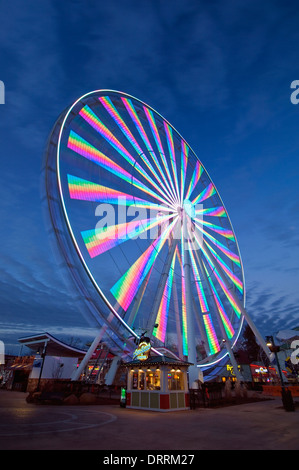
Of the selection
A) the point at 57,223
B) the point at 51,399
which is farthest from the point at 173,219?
the point at 51,399

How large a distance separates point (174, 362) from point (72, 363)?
2102 centimetres

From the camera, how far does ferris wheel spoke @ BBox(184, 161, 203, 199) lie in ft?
72.7

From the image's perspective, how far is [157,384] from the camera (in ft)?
46.4

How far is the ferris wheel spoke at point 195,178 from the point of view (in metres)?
22.2

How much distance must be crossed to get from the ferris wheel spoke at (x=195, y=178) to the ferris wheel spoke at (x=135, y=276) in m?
5.86

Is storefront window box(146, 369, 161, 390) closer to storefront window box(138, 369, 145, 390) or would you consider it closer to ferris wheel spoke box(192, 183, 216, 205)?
storefront window box(138, 369, 145, 390)

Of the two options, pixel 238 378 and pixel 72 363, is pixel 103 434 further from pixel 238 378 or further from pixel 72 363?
pixel 72 363

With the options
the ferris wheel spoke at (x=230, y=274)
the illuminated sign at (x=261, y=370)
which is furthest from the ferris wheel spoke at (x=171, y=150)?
the illuminated sign at (x=261, y=370)

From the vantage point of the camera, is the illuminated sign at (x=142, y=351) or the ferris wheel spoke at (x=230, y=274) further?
the ferris wheel spoke at (x=230, y=274)

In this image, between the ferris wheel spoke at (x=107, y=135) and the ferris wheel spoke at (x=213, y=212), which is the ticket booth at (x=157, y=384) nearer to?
the ferris wheel spoke at (x=107, y=135)

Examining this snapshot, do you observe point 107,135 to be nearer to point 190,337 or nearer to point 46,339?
point 190,337

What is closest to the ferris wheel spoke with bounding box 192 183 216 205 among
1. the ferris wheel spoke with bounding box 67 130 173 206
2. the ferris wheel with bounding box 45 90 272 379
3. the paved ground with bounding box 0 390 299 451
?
the ferris wheel with bounding box 45 90 272 379

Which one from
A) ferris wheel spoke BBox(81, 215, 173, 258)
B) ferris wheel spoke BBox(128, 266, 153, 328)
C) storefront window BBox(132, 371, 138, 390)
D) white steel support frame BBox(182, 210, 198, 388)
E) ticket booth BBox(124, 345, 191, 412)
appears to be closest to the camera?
ferris wheel spoke BBox(81, 215, 173, 258)

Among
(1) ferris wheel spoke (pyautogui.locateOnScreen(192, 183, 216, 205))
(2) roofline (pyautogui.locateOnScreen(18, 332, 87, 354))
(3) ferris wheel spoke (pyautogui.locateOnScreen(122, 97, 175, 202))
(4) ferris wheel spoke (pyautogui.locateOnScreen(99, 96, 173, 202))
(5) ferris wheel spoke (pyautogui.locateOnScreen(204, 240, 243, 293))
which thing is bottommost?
(2) roofline (pyautogui.locateOnScreen(18, 332, 87, 354))
